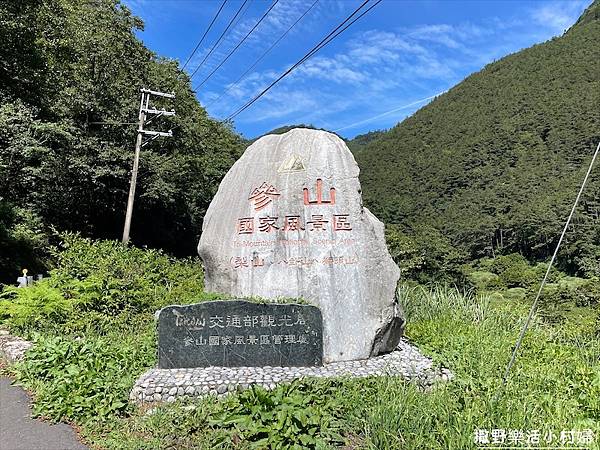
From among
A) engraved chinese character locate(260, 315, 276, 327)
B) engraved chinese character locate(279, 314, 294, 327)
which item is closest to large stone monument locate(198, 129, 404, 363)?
engraved chinese character locate(279, 314, 294, 327)

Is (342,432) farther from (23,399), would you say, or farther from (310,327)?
(23,399)

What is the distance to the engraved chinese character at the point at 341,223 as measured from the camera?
19.4ft

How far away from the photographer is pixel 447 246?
2214cm

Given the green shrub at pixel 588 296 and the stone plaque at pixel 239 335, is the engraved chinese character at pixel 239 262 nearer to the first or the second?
the stone plaque at pixel 239 335

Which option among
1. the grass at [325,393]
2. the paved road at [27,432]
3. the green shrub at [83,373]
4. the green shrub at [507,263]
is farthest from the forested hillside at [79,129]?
the green shrub at [507,263]

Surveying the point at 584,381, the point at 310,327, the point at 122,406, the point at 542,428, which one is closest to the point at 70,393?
the point at 122,406

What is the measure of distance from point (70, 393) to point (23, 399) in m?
0.69

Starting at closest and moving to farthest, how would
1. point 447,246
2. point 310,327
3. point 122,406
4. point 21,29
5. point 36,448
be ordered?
point 36,448, point 122,406, point 310,327, point 21,29, point 447,246

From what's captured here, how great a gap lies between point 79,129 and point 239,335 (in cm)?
1415

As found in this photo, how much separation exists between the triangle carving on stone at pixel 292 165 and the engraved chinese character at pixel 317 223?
0.65 m

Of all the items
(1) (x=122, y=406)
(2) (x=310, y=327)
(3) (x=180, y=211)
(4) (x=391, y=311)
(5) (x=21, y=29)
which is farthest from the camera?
(3) (x=180, y=211)

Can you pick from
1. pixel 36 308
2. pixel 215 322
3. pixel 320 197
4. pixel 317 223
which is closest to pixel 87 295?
pixel 36 308

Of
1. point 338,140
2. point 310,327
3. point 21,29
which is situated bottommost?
point 310,327

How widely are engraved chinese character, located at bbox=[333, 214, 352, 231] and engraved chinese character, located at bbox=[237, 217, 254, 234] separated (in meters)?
1.06
